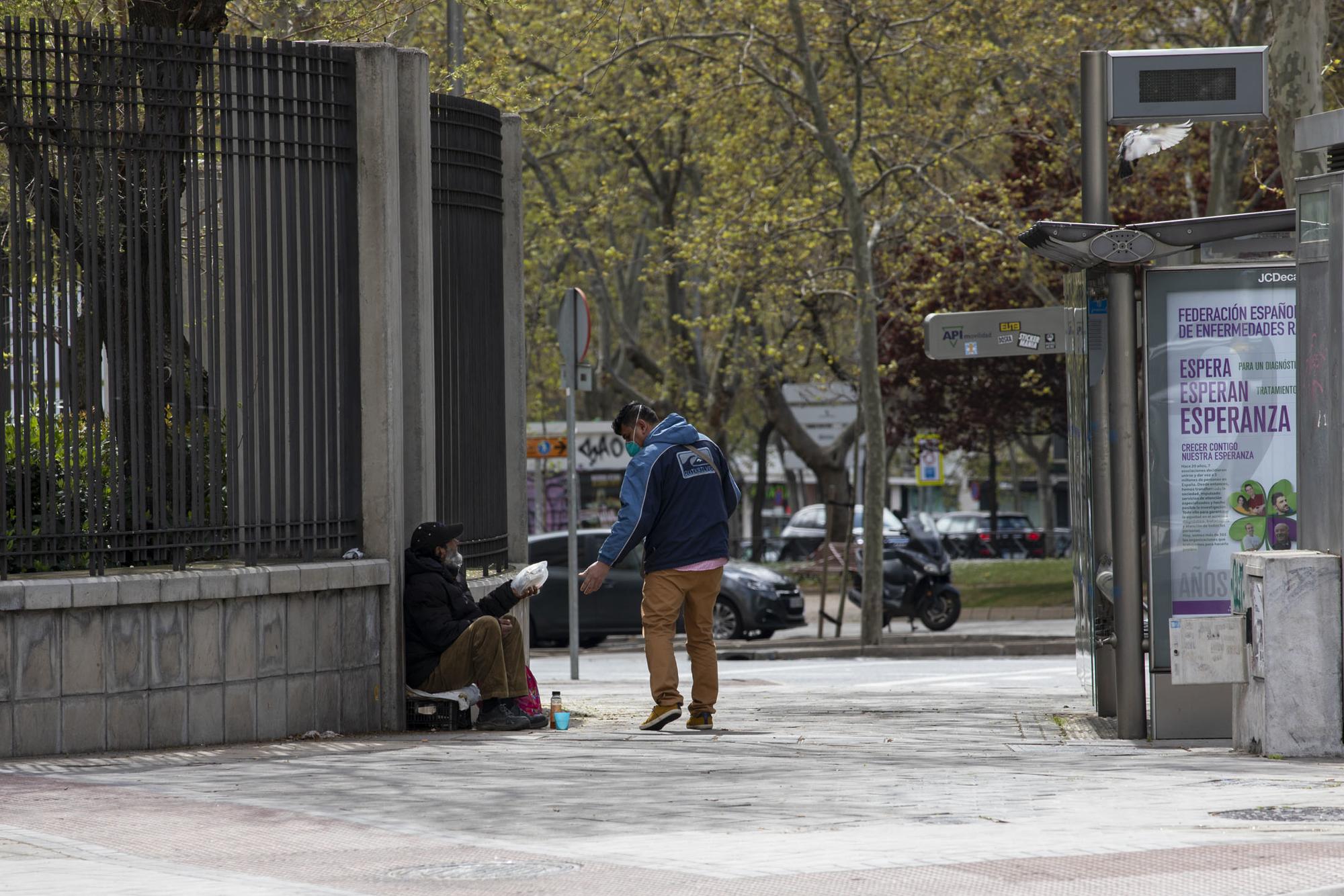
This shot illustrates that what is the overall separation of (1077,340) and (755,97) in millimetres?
15309

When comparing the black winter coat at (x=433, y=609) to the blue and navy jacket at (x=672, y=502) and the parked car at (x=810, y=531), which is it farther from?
the parked car at (x=810, y=531)

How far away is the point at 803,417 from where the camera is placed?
33.8m

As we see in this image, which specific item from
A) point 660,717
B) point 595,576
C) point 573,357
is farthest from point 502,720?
point 573,357

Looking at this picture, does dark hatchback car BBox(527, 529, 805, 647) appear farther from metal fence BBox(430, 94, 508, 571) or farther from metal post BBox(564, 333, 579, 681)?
metal fence BBox(430, 94, 508, 571)

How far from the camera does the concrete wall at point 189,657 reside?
27.7 feet

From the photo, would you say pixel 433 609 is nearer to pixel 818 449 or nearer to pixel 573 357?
pixel 573 357

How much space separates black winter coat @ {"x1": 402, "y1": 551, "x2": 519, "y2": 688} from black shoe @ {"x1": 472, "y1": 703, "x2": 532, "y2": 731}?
38 centimetres

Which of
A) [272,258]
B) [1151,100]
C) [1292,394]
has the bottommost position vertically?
[1292,394]

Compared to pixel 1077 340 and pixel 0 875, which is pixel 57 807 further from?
pixel 1077 340

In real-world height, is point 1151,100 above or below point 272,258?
above

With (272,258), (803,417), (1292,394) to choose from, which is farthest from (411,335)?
(803,417)

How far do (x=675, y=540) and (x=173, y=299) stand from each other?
109 inches

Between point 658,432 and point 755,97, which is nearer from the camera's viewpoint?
point 658,432

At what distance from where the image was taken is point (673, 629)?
1012 cm
